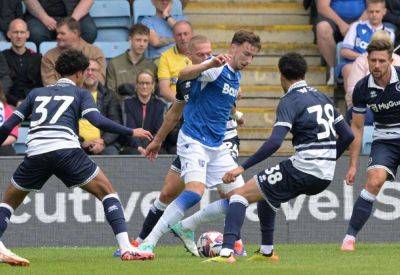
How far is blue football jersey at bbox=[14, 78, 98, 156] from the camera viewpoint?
39.0 ft

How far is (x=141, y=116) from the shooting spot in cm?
1673

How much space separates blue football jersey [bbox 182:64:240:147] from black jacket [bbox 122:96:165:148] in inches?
161

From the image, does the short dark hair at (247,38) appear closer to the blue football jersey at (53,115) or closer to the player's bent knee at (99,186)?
the blue football jersey at (53,115)

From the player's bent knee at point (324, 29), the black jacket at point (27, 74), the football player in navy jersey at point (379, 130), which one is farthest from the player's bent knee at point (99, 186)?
the player's bent knee at point (324, 29)

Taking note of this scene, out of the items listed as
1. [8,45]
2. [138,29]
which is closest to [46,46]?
[8,45]

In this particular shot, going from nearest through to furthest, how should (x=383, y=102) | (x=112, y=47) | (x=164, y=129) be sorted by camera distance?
(x=164, y=129) < (x=383, y=102) < (x=112, y=47)

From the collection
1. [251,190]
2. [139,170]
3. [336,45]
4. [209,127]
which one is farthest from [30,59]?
[251,190]

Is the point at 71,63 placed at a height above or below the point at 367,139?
above

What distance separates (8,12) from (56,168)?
7010mm

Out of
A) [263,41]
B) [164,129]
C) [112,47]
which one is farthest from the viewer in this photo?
[263,41]

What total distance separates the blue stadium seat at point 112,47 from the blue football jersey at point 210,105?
6.15m

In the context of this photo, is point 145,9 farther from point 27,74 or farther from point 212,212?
point 212,212

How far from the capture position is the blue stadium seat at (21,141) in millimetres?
17219

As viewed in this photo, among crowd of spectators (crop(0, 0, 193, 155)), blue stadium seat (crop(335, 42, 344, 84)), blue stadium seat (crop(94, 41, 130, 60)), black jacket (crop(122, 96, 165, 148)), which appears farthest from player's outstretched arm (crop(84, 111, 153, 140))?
blue stadium seat (crop(335, 42, 344, 84))
